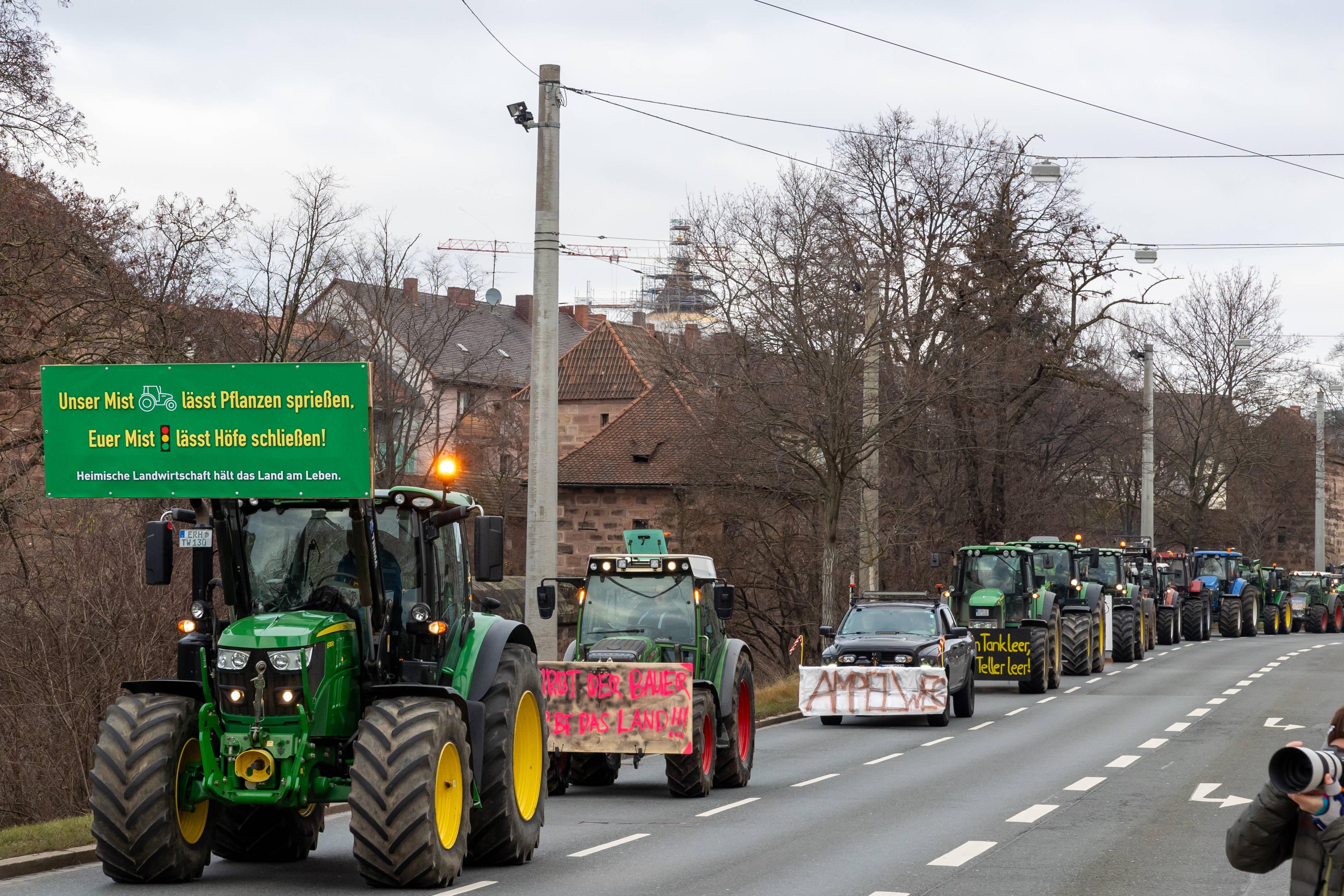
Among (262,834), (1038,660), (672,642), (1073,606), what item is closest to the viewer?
(262,834)

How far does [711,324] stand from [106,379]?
2242cm

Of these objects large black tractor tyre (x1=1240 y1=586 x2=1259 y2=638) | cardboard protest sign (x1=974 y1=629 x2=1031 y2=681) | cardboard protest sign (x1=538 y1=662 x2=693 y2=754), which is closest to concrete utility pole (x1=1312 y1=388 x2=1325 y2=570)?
large black tractor tyre (x1=1240 y1=586 x2=1259 y2=638)

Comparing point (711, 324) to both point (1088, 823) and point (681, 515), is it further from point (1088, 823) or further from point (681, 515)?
point (1088, 823)

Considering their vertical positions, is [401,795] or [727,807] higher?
[401,795]

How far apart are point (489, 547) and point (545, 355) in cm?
883

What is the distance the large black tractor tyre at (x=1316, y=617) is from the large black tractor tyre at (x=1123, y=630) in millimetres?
23107

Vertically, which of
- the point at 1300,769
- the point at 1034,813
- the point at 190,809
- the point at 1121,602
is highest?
the point at 1300,769

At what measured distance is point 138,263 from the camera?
87.2 feet

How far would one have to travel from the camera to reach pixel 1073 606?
3425cm

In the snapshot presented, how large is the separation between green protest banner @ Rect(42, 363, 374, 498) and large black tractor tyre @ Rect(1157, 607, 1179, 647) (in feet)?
132

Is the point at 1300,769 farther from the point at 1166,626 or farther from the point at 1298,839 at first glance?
the point at 1166,626

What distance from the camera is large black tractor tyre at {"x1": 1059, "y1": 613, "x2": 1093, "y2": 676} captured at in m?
33.8

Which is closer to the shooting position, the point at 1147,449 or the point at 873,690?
the point at 873,690

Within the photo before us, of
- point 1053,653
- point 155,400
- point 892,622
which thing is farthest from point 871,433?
point 155,400
